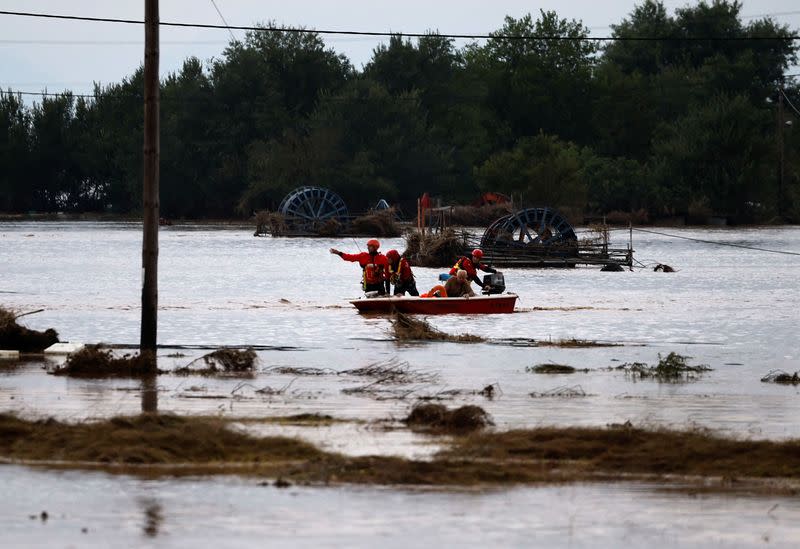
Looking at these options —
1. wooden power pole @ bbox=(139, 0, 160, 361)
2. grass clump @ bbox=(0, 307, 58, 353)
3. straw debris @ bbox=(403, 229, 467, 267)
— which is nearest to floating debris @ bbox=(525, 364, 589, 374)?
wooden power pole @ bbox=(139, 0, 160, 361)

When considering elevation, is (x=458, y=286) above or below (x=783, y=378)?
above

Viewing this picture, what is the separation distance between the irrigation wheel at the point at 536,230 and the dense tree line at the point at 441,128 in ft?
139

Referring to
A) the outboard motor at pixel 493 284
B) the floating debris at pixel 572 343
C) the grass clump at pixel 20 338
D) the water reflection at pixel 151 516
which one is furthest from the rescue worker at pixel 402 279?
the water reflection at pixel 151 516

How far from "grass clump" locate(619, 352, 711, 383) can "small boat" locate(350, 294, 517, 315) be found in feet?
30.1

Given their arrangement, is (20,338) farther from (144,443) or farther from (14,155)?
(14,155)

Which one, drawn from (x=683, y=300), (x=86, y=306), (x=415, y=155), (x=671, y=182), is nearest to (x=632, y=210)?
(x=671, y=182)

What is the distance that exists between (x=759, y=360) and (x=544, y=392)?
7.33 metres

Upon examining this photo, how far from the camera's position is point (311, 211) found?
102 m

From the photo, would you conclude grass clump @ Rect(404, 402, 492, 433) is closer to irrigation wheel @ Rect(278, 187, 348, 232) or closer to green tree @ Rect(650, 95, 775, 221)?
irrigation wheel @ Rect(278, 187, 348, 232)

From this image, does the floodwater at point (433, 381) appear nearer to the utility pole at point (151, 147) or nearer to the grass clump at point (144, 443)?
the grass clump at point (144, 443)

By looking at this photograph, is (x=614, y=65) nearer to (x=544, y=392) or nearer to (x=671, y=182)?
(x=671, y=182)

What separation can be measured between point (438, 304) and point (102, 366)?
12411mm

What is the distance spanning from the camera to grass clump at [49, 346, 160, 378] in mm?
19081

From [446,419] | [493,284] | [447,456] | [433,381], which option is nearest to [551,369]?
[433,381]
